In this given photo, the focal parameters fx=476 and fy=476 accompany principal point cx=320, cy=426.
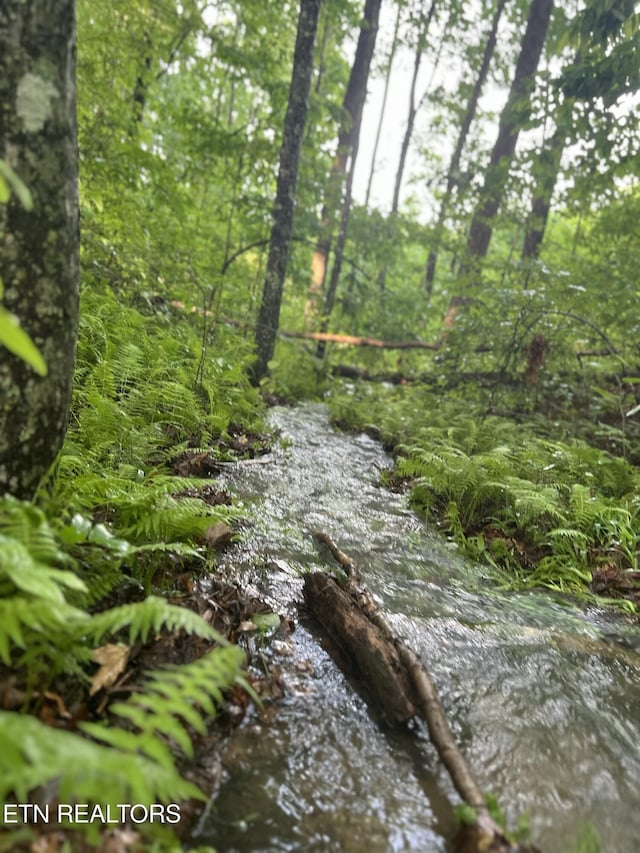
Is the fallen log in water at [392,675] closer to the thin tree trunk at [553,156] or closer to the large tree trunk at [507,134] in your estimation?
the thin tree trunk at [553,156]

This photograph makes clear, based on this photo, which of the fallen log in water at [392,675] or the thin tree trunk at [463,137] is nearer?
the fallen log in water at [392,675]

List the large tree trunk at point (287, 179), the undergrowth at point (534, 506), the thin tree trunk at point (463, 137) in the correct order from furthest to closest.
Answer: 1. the thin tree trunk at point (463, 137)
2. the large tree trunk at point (287, 179)
3. the undergrowth at point (534, 506)

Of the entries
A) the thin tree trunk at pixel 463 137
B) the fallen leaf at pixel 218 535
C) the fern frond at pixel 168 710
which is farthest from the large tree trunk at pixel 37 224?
the thin tree trunk at pixel 463 137

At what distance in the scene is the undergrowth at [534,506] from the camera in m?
3.99

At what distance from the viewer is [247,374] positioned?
8.70m

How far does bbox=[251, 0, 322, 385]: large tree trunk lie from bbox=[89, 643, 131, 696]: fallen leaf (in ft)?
23.6

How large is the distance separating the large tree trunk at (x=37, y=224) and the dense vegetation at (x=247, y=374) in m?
0.08

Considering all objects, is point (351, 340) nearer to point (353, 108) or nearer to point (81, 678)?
point (353, 108)

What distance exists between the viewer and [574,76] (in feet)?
22.6

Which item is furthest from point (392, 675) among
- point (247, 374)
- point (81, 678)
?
point (247, 374)

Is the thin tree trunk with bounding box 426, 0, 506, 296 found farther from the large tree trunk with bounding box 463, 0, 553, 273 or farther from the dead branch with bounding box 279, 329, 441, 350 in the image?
the dead branch with bounding box 279, 329, 441, 350

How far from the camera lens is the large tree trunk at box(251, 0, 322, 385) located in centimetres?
778

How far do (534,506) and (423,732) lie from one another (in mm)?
2659

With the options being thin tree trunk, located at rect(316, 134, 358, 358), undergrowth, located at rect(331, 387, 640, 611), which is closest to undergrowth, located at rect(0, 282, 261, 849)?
undergrowth, located at rect(331, 387, 640, 611)
